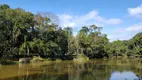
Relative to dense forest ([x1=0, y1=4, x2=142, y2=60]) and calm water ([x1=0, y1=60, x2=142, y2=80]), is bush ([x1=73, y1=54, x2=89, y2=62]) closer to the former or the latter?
dense forest ([x1=0, y1=4, x2=142, y2=60])

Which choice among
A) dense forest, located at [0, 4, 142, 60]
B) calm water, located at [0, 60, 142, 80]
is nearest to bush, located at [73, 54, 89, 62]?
dense forest, located at [0, 4, 142, 60]

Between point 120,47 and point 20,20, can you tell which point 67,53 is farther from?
point 120,47

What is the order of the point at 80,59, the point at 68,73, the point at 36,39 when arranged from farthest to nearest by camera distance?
the point at 80,59
the point at 36,39
the point at 68,73

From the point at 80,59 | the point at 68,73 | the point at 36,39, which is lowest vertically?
the point at 68,73

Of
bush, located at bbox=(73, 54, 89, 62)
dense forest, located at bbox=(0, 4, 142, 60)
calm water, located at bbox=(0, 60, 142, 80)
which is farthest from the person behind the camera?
bush, located at bbox=(73, 54, 89, 62)

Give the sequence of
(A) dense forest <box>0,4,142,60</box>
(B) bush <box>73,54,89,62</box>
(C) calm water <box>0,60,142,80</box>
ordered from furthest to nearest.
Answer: (B) bush <box>73,54,89,62</box>
(A) dense forest <box>0,4,142,60</box>
(C) calm water <box>0,60,142,80</box>

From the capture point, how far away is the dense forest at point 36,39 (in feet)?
172

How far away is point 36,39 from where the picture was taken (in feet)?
198

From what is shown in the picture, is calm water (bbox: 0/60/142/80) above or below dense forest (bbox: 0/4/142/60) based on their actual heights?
below

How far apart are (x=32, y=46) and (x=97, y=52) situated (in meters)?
37.7

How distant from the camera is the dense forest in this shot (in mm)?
52312

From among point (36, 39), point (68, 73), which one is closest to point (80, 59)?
point (36, 39)

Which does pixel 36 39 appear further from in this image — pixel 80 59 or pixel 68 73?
pixel 68 73

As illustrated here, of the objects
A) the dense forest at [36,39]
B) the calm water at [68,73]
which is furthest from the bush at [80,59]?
the calm water at [68,73]
